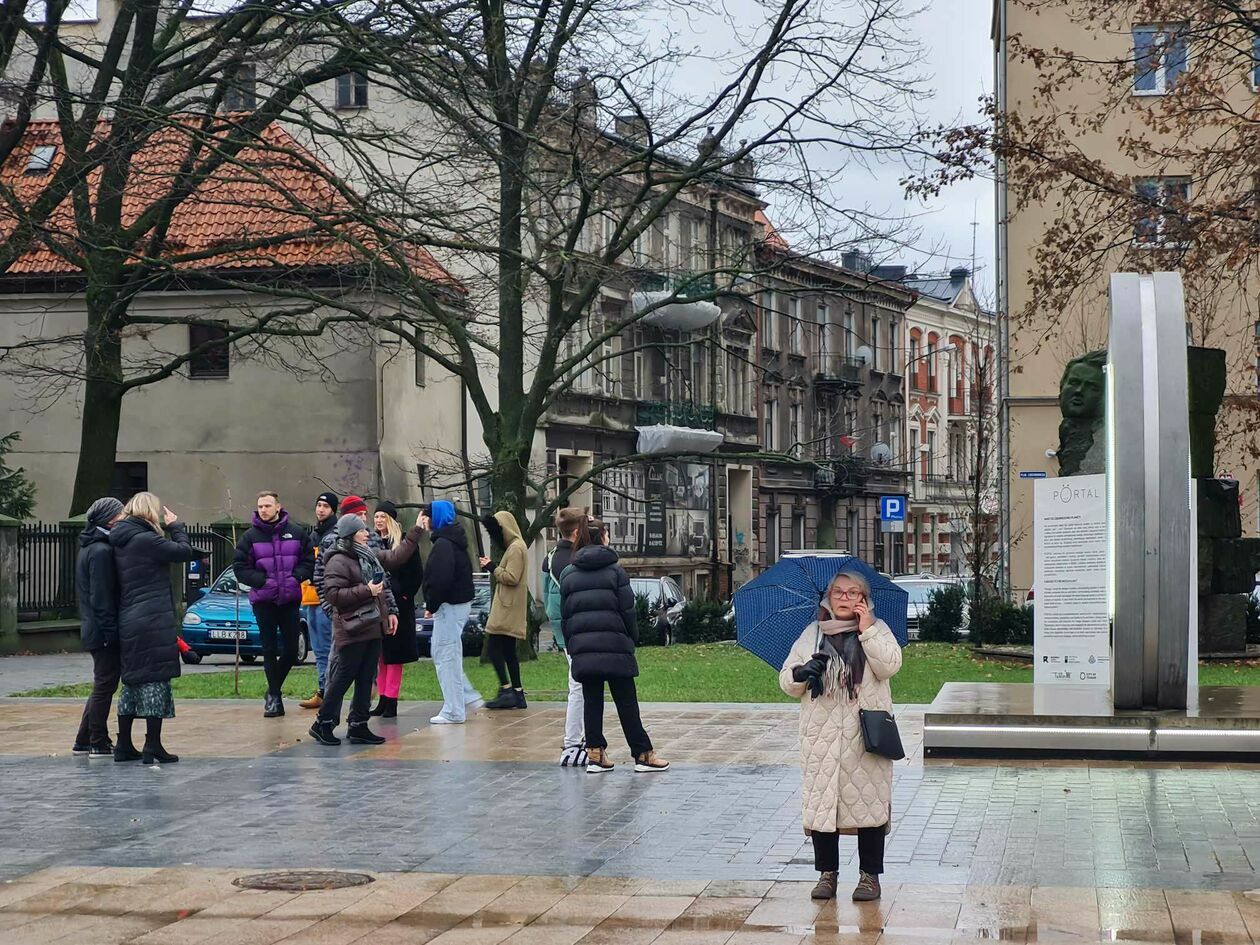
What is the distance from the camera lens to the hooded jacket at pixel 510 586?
16.5 m

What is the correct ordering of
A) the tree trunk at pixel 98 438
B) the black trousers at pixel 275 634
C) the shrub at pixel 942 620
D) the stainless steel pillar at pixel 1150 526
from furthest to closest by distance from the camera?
the tree trunk at pixel 98 438
the shrub at pixel 942 620
the black trousers at pixel 275 634
the stainless steel pillar at pixel 1150 526

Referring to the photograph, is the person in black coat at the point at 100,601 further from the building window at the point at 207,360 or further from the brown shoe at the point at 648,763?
the building window at the point at 207,360

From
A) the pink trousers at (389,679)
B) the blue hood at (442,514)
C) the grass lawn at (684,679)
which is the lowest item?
the grass lawn at (684,679)

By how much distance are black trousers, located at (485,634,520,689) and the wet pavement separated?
8.08 ft

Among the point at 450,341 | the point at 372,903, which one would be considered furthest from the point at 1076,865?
the point at 450,341

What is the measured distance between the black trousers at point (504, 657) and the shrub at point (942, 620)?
45.6ft

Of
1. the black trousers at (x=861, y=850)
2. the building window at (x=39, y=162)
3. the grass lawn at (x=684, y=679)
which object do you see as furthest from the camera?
the building window at (x=39, y=162)

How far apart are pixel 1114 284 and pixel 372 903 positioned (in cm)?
766

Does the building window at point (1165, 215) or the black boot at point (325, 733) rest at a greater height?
the building window at point (1165, 215)

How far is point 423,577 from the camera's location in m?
16.2

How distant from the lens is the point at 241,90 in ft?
83.8

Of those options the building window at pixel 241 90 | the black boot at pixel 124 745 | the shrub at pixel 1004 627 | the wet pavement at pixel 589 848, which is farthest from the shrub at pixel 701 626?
the black boot at pixel 124 745

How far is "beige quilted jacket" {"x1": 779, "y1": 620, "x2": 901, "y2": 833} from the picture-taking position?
27.1ft

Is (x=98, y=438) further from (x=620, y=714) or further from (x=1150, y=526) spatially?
(x=1150, y=526)
